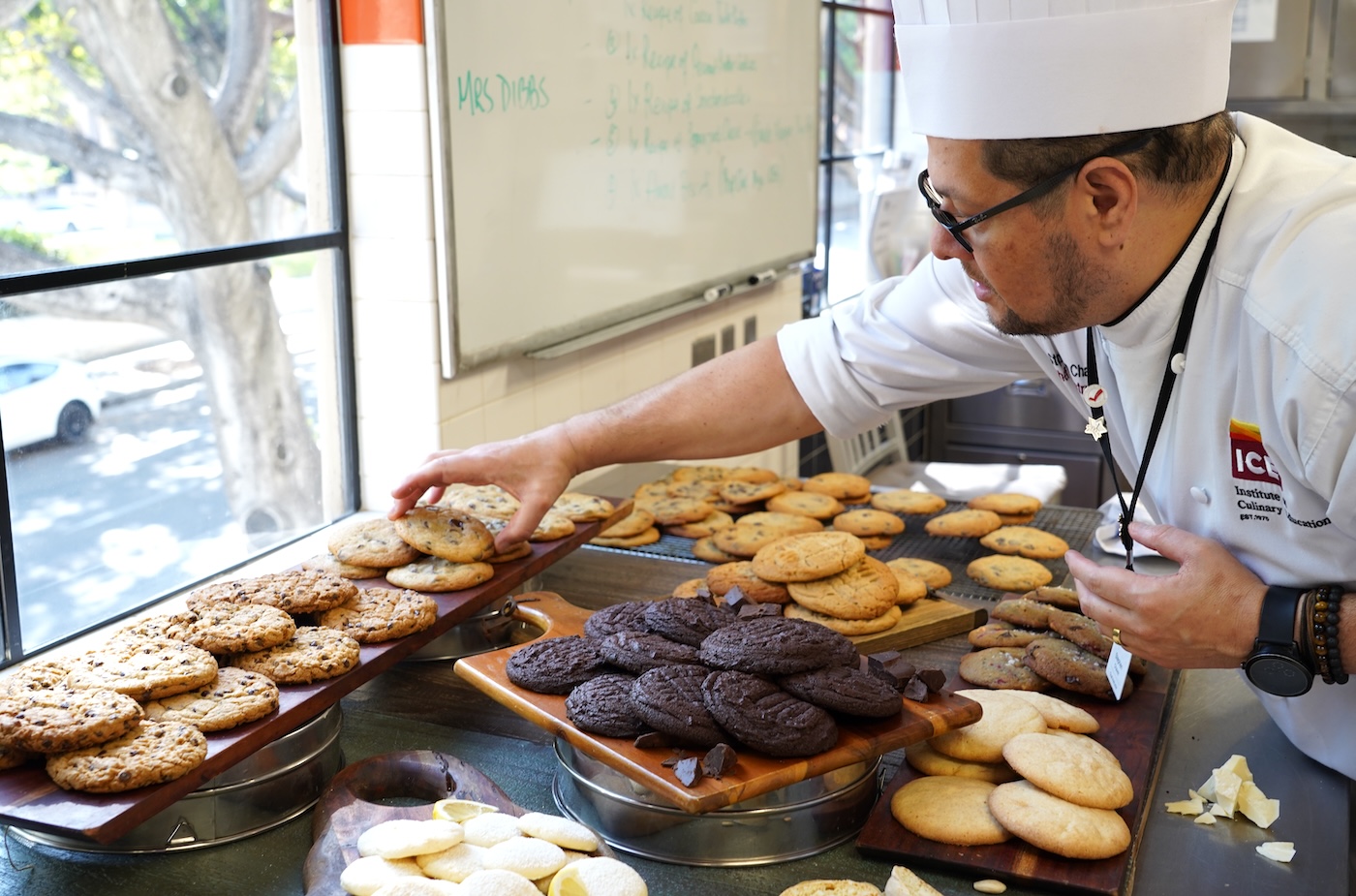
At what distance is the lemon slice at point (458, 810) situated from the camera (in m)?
1.18

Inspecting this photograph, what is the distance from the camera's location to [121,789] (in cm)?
111

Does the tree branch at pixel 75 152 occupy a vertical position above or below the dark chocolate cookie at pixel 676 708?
above

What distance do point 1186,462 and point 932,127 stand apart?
19.8 inches

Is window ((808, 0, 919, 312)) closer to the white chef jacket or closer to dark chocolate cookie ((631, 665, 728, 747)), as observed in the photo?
the white chef jacket

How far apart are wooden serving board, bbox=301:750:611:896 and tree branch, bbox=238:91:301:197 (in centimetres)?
126

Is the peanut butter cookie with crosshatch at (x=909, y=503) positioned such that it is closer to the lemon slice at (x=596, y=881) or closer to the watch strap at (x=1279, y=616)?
the watch strap at (x=1279, y=616)

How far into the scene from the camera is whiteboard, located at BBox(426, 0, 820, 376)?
2.35 metres

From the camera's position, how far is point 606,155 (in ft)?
9.46

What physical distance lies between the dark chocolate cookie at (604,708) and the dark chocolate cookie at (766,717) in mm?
83

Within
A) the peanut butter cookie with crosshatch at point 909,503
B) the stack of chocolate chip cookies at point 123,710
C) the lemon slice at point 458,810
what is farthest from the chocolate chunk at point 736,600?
the peanut butter cookie with crosshatch at point 909,503

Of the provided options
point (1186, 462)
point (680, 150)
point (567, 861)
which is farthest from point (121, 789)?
point (680, 150)

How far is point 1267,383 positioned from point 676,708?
726 mm

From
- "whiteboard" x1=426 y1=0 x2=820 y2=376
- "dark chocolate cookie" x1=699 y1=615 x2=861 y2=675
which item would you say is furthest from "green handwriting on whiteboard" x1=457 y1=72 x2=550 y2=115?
"dark chocolate cookie" x1=699 y1=615 x2=861 y2=675

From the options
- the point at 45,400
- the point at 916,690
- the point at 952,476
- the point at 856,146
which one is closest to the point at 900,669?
the point at 916,690
